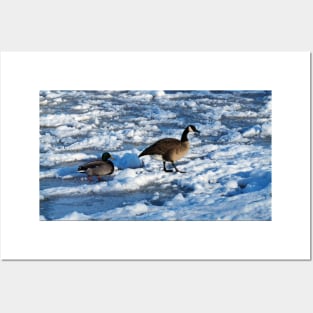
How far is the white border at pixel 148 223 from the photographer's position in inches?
224

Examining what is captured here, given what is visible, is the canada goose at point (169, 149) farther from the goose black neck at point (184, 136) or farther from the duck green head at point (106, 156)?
the duck green head at point (106, 156)

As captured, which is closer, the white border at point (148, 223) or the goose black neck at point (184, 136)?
the white border at point (148, 223)

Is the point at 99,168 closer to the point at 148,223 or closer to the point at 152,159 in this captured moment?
the point at 152,159

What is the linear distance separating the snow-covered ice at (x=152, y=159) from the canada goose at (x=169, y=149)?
1.9 inches

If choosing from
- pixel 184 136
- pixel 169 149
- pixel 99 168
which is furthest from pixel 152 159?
pixel 99 168

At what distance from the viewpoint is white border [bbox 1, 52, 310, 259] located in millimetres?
5691

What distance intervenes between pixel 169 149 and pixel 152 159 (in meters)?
0.19

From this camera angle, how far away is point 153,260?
5.70 m

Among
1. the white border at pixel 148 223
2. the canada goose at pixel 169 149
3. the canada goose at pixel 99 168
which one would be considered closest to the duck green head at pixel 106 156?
the canada goose at pixel 99 168

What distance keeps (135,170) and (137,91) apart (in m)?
0.75

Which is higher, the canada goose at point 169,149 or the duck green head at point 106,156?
the canada goose at point 169,149
